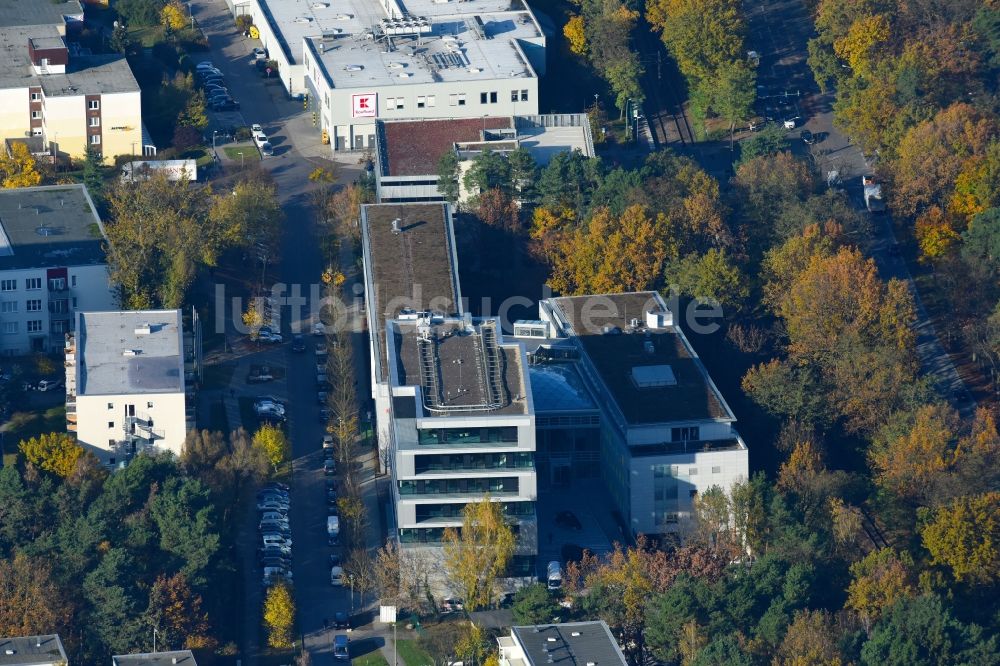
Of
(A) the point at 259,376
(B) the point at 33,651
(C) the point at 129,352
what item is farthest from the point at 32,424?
(B) the point at 33,651

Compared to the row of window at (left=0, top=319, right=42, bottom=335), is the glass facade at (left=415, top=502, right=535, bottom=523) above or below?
below

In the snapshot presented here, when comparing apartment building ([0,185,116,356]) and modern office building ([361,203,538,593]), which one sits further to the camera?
apartment building ([0,185,116,356])

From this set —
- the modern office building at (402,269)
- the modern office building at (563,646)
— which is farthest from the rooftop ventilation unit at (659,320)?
the modern office building at (563,646)

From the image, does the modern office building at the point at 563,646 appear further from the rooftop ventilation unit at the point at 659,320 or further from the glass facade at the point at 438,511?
the rooftop ventilation unit at the point at 659,320

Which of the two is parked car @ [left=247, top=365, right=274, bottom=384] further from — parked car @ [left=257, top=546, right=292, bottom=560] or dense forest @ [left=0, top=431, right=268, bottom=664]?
parked car @ [left=257, top=546, right=292, bottom=560]

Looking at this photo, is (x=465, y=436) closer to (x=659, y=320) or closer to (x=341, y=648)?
(x=341, y=648)

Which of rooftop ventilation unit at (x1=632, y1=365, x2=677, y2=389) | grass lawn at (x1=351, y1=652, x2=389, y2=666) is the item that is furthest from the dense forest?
rooftop ventilation unit at (x1=632, y1=365, x2=677, y2=389)

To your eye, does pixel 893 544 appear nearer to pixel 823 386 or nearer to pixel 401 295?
pixel 823 386
